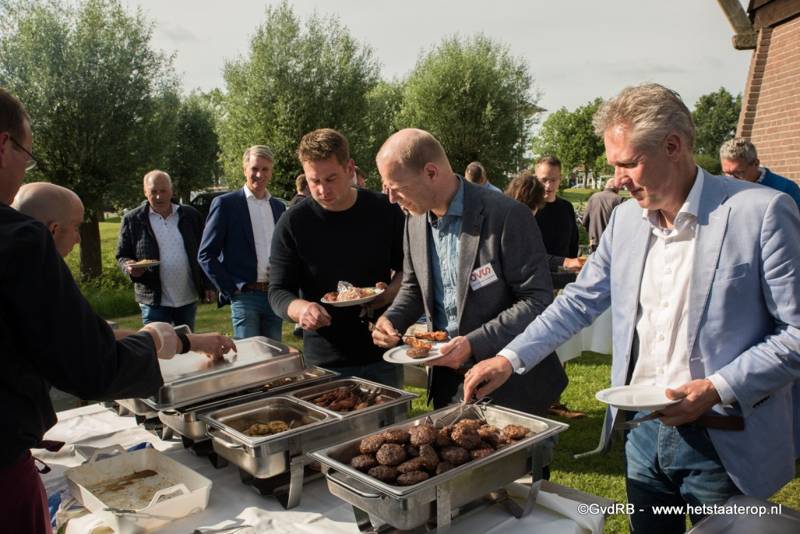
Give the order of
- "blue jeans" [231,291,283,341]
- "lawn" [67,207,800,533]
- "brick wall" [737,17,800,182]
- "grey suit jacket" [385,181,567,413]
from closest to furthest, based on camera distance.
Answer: "grey suit jacket" [385,181,567,413] < "lawn" [67,207,800,533] < "blue jeans" [231,291,283,341] < "brick wall" [737,17,800,182]

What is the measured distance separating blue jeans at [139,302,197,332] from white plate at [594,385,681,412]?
3934mm

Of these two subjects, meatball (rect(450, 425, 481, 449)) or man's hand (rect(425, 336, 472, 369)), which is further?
man's hand (rect(425, 336, 472, 369))

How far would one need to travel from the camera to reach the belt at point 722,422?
1433mm

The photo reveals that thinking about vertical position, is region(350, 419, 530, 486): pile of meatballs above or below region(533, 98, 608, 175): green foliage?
below

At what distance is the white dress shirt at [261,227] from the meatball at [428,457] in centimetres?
305

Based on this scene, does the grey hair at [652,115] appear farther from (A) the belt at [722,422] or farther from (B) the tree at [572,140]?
(B) the tree at [572,140]

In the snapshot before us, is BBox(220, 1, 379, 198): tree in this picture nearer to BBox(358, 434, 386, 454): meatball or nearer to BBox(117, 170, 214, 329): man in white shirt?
BBox(117, 170, 214, 329): man in white shirt

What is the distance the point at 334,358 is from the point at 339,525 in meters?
1.11

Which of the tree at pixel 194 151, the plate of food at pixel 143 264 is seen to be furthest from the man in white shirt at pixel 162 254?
the tree at pixel 194 151

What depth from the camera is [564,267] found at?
Answer: 425 centimetres

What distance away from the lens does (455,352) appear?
6.00 ft

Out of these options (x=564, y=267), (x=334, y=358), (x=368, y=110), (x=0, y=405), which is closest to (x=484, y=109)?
(x=368, y=110)

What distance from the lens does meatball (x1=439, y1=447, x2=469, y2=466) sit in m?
1.35

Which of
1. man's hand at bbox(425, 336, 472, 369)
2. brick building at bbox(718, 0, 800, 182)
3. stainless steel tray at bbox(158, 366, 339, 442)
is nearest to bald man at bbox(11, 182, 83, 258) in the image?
stainless steel tray at bbox(158, 366, 339, 442)
